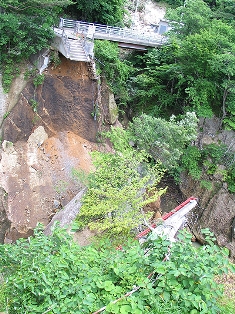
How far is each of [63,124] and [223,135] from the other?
34.8ft

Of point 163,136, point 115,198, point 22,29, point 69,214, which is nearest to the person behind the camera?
point 115,198

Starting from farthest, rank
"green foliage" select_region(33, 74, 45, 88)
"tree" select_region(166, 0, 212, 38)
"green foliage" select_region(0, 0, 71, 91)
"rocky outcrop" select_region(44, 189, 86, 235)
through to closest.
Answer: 1. "tree" select_region(166, 0, 212, 38)
2. "green foliage" select_region(33, 74, 45, 88)
3. "green foliage" select_region(0, 0, 71, 91)
4. "rocky outcrop" select_region(44, 189, 86, 235)

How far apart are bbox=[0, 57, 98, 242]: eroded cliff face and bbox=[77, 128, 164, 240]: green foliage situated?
3.48 meters

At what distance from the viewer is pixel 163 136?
50.8 feet

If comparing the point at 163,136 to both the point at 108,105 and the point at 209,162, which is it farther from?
the point at 209,162

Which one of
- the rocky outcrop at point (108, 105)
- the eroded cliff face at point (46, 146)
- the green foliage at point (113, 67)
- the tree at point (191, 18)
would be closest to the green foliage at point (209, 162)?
the rocky outcrop at point (108, 105)

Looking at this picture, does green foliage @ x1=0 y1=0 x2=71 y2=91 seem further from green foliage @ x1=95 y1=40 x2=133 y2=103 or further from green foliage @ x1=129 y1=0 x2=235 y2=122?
green foliage @ x1=129 y1=0 x2=235 y2=122

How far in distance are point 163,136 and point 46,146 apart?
6076 millimetres

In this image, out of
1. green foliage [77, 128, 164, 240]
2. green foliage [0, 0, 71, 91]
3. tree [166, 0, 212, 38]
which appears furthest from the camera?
tree [166, 0, 212, 38]

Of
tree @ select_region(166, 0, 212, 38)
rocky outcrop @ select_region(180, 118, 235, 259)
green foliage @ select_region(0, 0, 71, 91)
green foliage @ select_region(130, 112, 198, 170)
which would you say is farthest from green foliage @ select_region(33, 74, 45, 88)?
rocky outcrop @ select_region(180, 118, 235, 259)

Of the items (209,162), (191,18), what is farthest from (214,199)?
(191,18)

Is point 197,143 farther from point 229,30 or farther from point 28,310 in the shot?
point 28,310

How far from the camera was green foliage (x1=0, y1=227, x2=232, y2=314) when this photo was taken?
437 cm

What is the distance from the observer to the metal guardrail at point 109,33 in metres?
18.7
